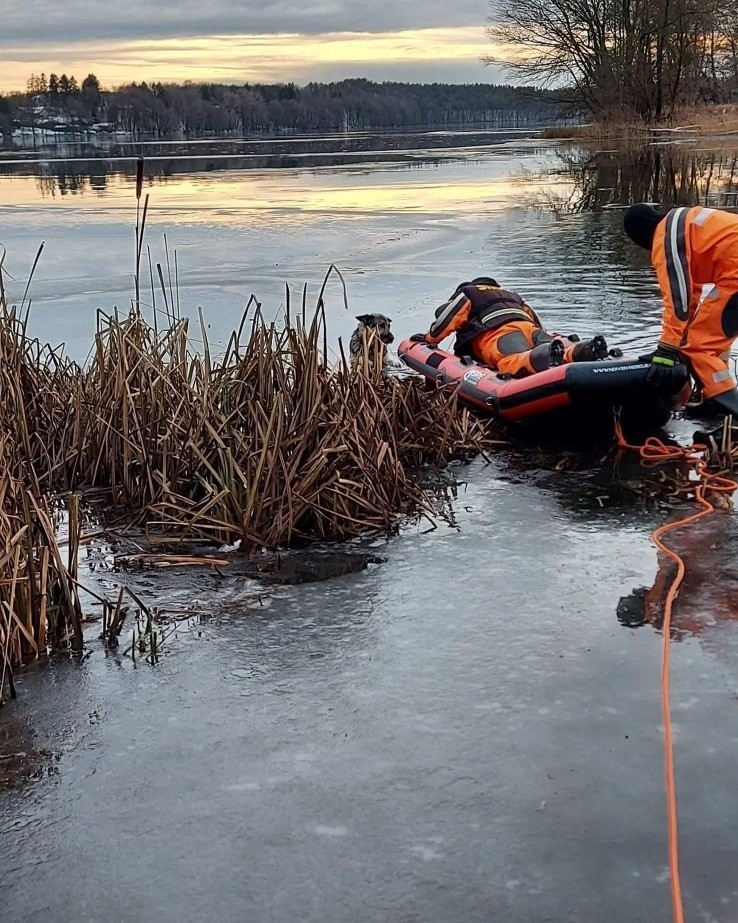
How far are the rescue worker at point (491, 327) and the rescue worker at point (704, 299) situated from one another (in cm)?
83

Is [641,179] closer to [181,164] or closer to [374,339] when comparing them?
[181,164]

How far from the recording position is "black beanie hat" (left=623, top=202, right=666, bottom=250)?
586 cm

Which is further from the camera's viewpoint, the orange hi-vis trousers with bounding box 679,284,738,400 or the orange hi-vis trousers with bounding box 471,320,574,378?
the orange hi-vis trousers with bounding box 471,320,574,378

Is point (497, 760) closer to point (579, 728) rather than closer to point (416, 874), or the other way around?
point (579, 728)

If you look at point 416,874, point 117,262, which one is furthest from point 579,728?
point 117,262

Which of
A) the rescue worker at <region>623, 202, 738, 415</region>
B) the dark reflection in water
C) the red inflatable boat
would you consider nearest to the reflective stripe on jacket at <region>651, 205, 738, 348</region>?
the rescue worker at <region>623, 202, 738, 415</region>

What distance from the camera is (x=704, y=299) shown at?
5586 mm

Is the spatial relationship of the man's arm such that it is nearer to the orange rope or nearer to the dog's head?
the dog's head

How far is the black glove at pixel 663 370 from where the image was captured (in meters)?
5.36

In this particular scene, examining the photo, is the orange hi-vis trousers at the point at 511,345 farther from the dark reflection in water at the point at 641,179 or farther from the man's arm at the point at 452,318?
the dark reflection in water at the point at 641,179

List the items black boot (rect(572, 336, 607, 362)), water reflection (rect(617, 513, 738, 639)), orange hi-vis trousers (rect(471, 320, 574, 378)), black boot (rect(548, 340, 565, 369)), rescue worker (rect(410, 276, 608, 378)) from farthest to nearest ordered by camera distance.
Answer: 1. rescue worker (rect(410, 276, 608, 378))
2. orange hi-vis trousers (rect(471, 320, 574, 378))
3. black boot (rect(548, 340, 565, 369))
4. black boot (rect(572, 336, 607, 362))
5. water reflection (rect(617, 513, 738, 639))

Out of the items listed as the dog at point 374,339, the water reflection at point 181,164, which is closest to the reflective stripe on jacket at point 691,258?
the dog at point 374,339

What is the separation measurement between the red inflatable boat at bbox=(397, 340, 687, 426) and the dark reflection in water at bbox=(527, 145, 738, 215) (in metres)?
9.32

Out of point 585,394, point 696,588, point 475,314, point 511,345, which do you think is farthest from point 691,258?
point 696,588
